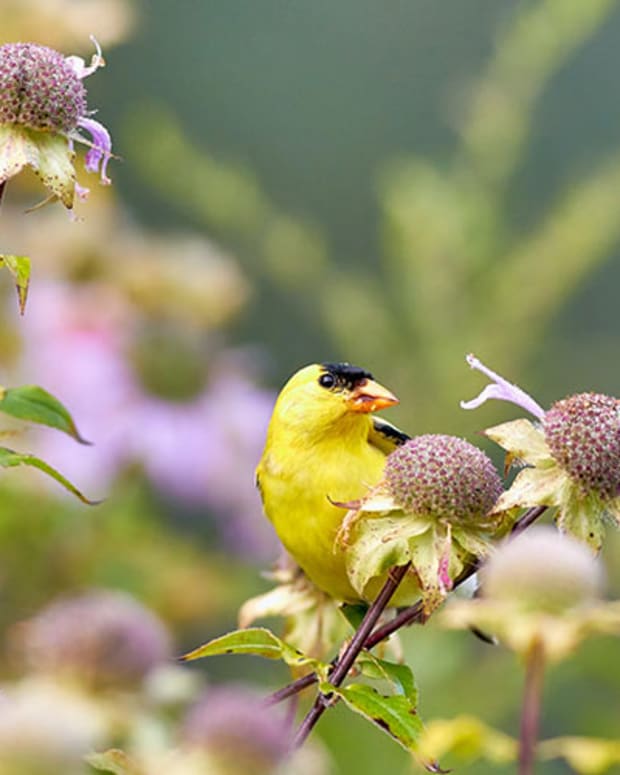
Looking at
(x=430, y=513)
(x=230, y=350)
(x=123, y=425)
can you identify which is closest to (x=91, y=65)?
(x=430, y=513)

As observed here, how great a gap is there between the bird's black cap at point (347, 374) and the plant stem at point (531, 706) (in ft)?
2.31

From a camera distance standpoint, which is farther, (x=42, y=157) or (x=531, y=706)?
(x=42, y=157)

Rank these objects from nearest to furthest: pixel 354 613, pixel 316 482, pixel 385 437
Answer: pixel 354 613, pixel 316 482, pixel 385 437

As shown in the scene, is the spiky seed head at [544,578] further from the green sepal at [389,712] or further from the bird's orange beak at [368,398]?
the bird's orange beak at [368,398]

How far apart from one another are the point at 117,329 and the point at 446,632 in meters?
0.55

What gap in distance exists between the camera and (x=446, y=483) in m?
0.70

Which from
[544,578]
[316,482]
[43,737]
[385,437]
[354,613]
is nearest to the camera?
[43,737]

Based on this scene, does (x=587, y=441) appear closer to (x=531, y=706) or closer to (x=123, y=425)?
(x=531, y=706)

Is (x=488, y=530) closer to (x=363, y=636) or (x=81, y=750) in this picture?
(x=363, y=636)

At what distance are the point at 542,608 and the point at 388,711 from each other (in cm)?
22

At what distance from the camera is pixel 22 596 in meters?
1.41

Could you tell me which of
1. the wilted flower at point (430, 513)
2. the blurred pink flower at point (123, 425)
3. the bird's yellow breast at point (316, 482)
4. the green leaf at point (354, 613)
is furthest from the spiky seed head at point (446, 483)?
the blurred pink flower at point (123, 425)

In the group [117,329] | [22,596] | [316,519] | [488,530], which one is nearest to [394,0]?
[117,329]

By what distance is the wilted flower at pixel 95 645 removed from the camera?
16.9 inches
